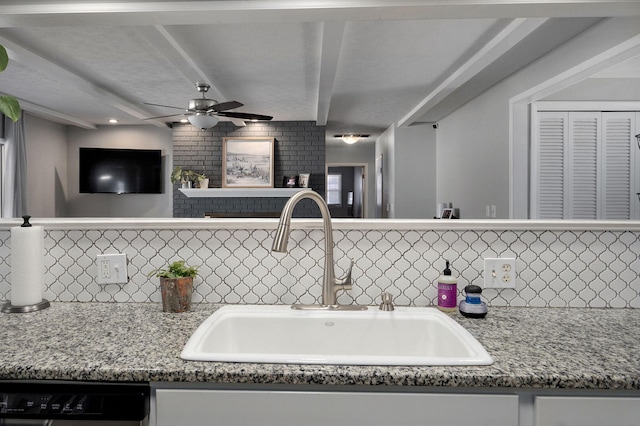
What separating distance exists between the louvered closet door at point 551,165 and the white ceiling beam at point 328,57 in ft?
6.12

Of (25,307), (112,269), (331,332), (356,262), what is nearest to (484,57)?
(356,262)

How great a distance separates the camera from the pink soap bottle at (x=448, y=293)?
121cm

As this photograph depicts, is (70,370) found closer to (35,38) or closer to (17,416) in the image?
(17,416)

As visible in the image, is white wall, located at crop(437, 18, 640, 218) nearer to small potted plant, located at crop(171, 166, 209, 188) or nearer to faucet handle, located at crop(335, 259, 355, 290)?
faucet handle, located at crop(335, 259, 355, 290)

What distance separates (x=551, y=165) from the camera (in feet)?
10.9

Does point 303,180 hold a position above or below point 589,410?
above

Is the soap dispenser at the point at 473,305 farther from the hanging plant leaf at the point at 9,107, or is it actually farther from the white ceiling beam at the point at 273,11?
the white ceiling beam at the point at 273,11

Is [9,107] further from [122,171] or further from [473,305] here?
[122,171]

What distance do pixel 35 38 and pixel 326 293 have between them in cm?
337

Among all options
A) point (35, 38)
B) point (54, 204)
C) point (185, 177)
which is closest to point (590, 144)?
point (185, 177)

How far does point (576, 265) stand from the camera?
4.24ft

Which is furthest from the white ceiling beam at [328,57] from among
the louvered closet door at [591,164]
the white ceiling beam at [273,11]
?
the louvered closet door at [591,164]

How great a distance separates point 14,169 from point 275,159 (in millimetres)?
2973

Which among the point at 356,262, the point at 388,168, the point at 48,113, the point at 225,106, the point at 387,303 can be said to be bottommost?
the point at 387,303
